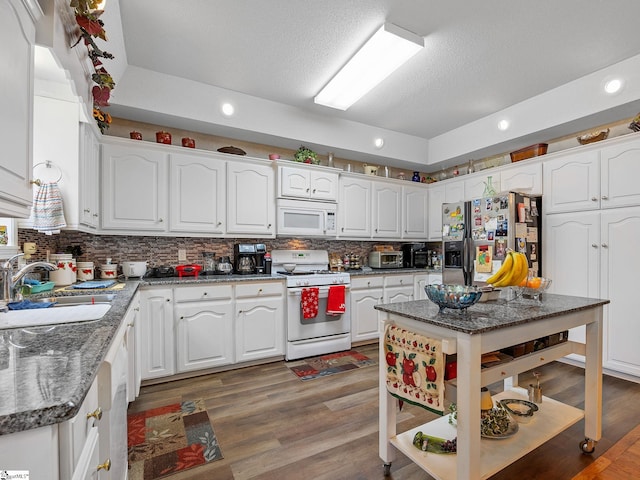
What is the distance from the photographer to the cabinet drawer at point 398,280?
13.1 ft

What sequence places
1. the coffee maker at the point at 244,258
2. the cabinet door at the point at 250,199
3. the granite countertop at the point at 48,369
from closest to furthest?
the granite countertop at the point at 48,369, the cabinet door at the point at 250,199, the coffee maker at the point at 244,258

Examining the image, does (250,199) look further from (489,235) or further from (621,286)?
(621,286)

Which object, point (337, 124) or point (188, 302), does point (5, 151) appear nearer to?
point (188, 302)

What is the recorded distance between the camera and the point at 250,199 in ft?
11.2

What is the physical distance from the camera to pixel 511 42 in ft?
8.06

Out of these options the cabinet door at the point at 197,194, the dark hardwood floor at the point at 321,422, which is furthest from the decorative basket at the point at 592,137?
the cabinet door at the point at 197,194

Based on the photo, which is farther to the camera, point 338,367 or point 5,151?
point 338,367

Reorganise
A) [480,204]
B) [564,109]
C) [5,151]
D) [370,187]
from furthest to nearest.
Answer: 1. [370,187]
2. [480,204]
3. [564,109]
4. [5,151]

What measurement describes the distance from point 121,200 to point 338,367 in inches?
102

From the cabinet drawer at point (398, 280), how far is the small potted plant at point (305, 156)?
1.72 metres

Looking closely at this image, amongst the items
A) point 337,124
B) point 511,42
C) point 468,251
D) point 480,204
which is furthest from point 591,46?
point 337,124

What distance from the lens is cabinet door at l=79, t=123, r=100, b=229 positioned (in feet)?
7.34

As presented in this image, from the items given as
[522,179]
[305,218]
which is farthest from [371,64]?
[522,179]

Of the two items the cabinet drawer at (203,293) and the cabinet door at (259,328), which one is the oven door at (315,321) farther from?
the cabinet drawer at (203,293)
